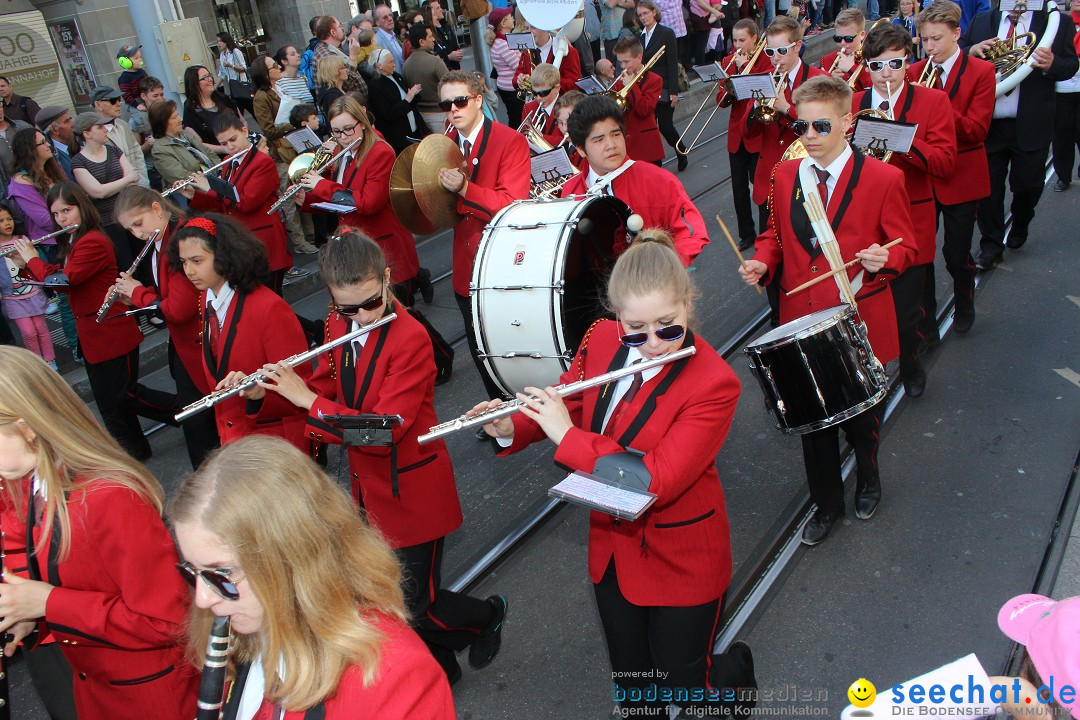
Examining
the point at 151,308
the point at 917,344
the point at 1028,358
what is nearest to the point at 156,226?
the point at 151,308

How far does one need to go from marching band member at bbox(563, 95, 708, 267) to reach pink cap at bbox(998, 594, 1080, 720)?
3.17m

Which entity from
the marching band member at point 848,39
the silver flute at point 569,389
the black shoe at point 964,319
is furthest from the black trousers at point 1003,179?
the silver flute at point 569,389

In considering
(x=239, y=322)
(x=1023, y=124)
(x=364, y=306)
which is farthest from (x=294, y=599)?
(x=1023, y=124)

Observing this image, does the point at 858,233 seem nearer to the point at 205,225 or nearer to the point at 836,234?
the point at 836,234

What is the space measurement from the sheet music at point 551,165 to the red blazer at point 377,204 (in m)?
1.03

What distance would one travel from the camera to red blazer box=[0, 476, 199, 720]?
2.45 meters

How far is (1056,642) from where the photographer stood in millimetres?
1683

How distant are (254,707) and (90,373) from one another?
4.77m

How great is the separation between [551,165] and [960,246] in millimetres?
2845

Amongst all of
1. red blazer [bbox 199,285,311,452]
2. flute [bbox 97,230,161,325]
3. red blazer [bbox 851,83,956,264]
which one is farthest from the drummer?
flute [bbox 97,230,161,325]

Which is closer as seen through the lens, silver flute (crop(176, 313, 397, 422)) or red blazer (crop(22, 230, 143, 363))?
silver flute (crop(176, 313, 397, 422))

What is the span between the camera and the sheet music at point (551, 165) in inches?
243

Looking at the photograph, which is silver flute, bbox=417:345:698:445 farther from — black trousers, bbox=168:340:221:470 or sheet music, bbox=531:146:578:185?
sheet music, bbox=531:146:578:185

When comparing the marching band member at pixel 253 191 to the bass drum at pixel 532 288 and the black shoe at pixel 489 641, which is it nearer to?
the bass drum at pixel 532 288
